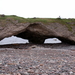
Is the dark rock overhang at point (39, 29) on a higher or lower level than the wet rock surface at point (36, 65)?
higher

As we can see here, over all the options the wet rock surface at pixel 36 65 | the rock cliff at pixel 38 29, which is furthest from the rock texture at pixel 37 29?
the wet rock surface at pixel 36 65

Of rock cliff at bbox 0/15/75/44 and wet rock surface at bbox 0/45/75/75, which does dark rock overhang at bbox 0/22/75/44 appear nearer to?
rock cliff at bbox 0/15/75/44

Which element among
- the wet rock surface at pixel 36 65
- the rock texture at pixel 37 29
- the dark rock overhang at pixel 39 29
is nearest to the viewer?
the wet rock surface at pixel 36 65

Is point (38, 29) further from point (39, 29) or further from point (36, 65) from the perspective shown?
point (36, 65)

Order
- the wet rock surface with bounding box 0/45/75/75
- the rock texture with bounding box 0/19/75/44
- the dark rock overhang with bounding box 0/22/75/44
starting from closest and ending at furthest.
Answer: the wet rock surface with bounding box 0/45/75/75 → the rock texture with bounding box 0/19/75/44 → the dark rock overhang with bounding box 0/22/75/44

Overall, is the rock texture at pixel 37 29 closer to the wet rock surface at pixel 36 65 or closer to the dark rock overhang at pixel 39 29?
the dark rock overhang at pixel 39 29

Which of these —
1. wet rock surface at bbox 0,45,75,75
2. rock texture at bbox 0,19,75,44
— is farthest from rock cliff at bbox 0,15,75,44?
wet rock surface at bbox 0,45,75,75

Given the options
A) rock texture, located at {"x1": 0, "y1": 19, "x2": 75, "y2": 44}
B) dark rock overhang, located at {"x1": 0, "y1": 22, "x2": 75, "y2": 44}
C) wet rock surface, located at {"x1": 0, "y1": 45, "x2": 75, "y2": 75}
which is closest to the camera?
wet rock surface, located at {"x1": 0, "y1": 45, "x2": 75, "y2": 75}

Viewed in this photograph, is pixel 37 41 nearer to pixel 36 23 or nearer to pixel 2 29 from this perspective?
pixel 36 23

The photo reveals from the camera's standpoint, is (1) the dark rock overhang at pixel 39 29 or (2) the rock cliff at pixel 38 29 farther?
(1) the dark rock overhang at pixel 39 29

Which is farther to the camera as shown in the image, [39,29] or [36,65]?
[39,29]

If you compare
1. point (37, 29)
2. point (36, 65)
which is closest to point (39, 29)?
point (37, 29)

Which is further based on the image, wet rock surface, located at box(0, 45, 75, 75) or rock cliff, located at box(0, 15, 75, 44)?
rock cliff, located at box(0, 15, 75, 44)

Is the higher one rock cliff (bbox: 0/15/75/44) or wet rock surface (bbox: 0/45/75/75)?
rock cliff (bbox: 0/15/75/44)
